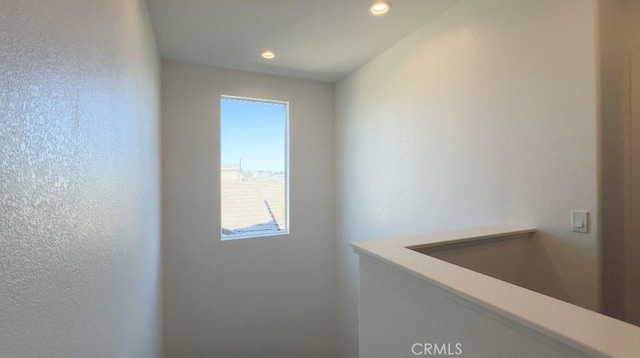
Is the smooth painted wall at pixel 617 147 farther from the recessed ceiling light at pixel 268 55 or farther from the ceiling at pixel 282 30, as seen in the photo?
the recessed ceiling light at pixel 268 55

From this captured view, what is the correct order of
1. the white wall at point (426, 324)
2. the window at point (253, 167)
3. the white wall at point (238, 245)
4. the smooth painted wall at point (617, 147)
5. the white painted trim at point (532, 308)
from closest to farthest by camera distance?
the white painted trim at point (532, 308)
the white wall at point (426, 324)
the smooth painted wall at point (617, 147)
the white wall at point (238, 245)
the window at point (253, 167)

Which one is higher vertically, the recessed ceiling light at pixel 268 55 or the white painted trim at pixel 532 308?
the recessed ceiling light at pixel 268 55

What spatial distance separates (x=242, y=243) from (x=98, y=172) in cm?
265

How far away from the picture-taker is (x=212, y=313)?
132 inches

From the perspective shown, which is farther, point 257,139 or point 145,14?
point 257,139

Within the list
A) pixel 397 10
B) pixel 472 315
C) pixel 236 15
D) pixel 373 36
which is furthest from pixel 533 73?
pixel 236 15

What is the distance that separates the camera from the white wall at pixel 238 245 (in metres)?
3.19

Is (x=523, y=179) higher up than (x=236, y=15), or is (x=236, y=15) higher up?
(x=236, y=15)

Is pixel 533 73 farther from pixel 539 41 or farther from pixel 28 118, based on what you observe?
pixel 28 118

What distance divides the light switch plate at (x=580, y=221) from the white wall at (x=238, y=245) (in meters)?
2.70

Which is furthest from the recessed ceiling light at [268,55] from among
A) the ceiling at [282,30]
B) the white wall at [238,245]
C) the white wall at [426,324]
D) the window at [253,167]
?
the white wall at [426,324]

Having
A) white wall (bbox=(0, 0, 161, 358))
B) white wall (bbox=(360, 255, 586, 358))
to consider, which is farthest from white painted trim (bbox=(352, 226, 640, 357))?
white wall (bbox=(0, 0, 161, 358))

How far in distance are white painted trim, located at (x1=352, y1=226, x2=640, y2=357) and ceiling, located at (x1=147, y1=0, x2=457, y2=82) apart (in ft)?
6.08

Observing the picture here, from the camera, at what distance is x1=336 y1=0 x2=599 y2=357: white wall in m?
1.57
